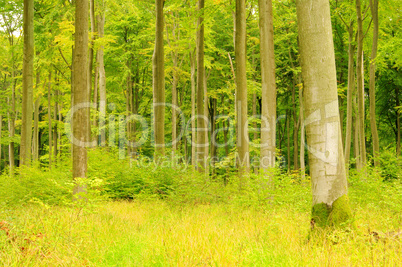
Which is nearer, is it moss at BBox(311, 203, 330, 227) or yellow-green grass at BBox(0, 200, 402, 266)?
yellow-green grass at BBox(0, 200, 402, 266)

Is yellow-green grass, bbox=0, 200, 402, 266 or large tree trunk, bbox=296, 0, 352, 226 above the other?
large tree trunk, bbox=296, 0, 352, 226

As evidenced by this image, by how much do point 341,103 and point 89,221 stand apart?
2356 centimetres

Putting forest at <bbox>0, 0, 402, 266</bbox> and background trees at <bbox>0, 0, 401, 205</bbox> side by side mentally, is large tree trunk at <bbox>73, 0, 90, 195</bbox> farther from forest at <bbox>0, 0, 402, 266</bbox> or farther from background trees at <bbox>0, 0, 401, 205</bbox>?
background trees at <bbox>0, 0, 401, 205</bbox>

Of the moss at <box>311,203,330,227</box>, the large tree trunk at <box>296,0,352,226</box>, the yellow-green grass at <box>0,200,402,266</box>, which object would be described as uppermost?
the large tree trunk at <box>296,0,352,226</box>

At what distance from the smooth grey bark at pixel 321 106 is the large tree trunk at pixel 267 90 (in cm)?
451

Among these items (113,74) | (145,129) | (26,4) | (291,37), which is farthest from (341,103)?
(26,4)

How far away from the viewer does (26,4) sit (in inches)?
476

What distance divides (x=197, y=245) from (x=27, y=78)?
35.9 ft

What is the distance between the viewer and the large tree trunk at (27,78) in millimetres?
12086

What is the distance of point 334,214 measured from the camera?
477 centimetres

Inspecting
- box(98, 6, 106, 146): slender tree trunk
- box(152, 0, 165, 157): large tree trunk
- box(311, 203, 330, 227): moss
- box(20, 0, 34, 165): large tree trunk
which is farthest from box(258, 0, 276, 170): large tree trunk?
box(98, 6, 106, 146): slender tree trunk

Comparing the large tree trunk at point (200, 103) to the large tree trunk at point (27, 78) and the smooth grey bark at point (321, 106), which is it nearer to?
the large tree trunk at point (27, 78)

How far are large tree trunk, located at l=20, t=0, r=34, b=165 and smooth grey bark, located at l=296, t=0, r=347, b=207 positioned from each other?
1071cm

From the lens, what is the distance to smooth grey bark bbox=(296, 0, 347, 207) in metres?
4.80
